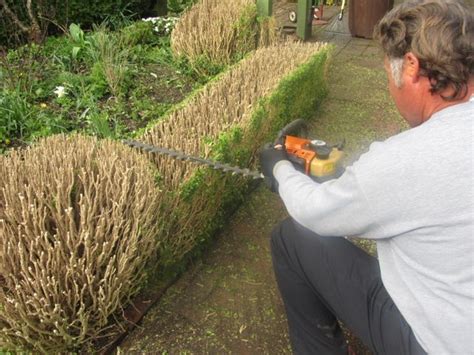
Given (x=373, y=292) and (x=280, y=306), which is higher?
(x=373, y=292)

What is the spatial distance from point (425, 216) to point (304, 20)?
235 inches

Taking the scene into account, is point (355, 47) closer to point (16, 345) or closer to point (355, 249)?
point (355, 249)

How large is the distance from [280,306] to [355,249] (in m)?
0.86

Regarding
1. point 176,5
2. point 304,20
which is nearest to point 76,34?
point 176,5

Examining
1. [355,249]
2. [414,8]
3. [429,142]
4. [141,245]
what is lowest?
[141,245]

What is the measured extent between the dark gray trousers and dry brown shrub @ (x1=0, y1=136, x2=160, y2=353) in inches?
25.2

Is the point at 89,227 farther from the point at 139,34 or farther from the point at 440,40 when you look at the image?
the point at 139,34

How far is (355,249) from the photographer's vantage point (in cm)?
182

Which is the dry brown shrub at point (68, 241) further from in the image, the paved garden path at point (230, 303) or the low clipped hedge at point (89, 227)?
the paved garden path at point (230, 303)

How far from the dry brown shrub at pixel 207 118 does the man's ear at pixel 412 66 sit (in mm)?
1305

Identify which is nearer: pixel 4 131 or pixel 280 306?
pixel 280 306

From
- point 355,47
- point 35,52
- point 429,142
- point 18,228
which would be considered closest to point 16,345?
point 18,228

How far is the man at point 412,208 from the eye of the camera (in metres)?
1.24

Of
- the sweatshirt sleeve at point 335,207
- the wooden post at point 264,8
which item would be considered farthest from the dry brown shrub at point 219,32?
the sweatshirt sleeve at point 335,207
